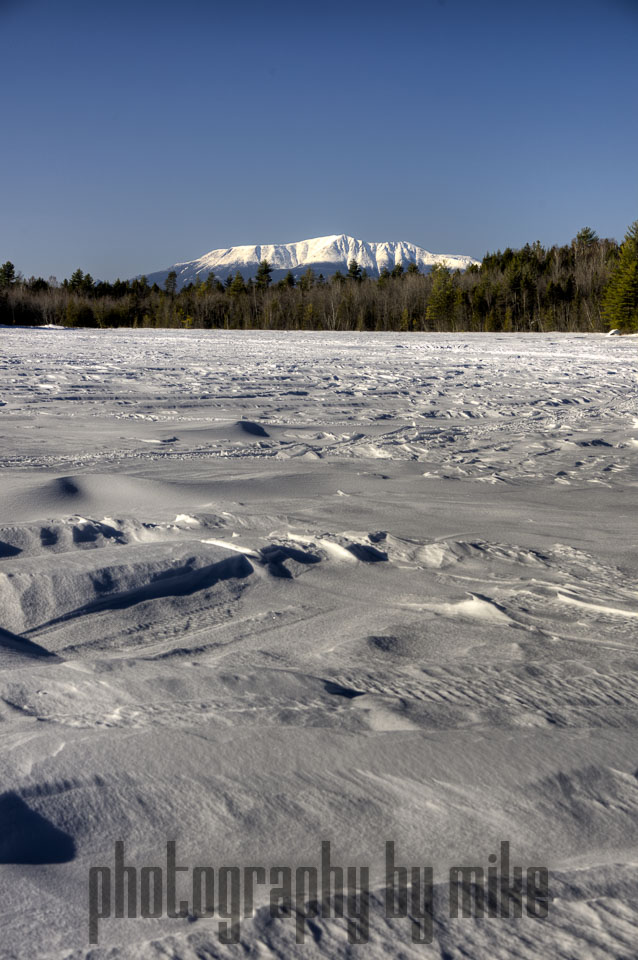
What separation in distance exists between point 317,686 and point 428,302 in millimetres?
66485

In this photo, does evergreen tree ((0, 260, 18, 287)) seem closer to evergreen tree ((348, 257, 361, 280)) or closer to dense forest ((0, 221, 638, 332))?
dense forest ((0, 221, 638, 332))

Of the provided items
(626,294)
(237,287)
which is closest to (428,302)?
(626,294)

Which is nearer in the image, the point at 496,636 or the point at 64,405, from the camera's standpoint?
the point at 496,636

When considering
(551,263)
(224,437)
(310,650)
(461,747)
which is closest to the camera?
(461,747)

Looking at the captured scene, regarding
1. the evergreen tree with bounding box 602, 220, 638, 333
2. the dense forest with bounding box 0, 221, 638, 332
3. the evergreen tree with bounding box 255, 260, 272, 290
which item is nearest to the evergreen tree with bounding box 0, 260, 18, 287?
the dense forest with bounding box 0, 221, 638, 332

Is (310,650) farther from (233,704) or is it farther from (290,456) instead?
(290,456)

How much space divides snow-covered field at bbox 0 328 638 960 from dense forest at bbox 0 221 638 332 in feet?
161

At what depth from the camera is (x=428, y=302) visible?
65.5 metres

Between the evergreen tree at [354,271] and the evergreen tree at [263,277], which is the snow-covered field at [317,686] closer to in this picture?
the evergreen tree at [263,277]

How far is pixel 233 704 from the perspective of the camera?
1.85m

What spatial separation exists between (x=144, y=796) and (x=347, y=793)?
42 cm

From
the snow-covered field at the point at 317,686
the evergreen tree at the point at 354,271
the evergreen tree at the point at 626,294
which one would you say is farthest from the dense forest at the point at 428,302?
the snow-covered field at the point at 317,686

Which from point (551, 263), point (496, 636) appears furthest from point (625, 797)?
point (551, 263)

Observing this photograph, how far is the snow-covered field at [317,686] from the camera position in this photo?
4.17 feet
